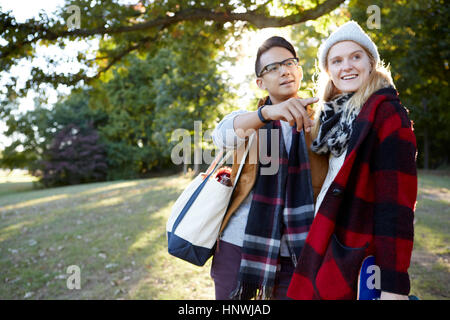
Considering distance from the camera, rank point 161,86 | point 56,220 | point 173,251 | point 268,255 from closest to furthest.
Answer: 1. point 268,255
2. point 173,251
3. point 56,220
4. point 161,86

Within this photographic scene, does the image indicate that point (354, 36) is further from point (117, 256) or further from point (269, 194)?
point (117, 256)

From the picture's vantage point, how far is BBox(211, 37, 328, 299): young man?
5.16ft

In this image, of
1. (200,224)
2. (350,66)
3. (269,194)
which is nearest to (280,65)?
(350,66)

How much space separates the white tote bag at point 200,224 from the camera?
1751mm

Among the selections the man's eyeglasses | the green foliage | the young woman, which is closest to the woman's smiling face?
the young woman

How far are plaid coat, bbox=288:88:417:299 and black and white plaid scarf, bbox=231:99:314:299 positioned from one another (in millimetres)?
255

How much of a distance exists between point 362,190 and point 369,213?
0.10 metres

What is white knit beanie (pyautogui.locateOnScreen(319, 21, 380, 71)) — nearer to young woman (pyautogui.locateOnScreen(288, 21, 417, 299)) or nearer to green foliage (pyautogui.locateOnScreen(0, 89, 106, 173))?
young woman (pyautogui.locateOnScreen(288, 21, 417, 299))

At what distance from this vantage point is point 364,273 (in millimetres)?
1187

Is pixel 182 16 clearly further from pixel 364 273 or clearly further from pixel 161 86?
pixel 161 86

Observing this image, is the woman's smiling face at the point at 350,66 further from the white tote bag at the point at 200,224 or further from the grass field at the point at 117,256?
the grass field at the point at 117,256

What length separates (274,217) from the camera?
1634mm
